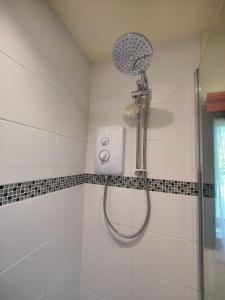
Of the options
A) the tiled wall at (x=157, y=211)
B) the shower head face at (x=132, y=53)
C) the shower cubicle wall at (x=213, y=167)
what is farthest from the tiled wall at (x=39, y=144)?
the shower cubicle wall at (x=213, y=167)

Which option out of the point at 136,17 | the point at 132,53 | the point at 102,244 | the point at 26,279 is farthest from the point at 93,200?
the point at 136,17

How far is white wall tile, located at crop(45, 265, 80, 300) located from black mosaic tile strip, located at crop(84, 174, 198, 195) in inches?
22.7

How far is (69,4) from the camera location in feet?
2.70

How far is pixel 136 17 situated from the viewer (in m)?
0.86

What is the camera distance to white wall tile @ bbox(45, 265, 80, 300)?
90cm

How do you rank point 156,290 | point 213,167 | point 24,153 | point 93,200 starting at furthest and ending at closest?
1. point 93,200
2. point 156,290
3. point 213,167
4. point 24,153

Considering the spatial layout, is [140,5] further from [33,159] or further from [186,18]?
[33,159]

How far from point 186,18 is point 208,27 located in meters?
0.15

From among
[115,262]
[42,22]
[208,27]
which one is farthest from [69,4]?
[115,262]

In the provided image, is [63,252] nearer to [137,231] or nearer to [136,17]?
[137,231]

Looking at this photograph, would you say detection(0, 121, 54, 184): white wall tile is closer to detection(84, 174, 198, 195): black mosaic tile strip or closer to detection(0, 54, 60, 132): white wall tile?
detection(0, 54, 60, 132): white wall tile

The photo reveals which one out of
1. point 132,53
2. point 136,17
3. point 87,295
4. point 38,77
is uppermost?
point 136,17

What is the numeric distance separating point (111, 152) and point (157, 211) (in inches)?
17.6

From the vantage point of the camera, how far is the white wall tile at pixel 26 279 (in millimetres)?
646
